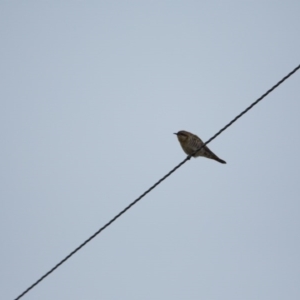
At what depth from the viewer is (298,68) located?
Result: 475 centimetres

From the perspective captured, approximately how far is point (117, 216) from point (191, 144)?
724cm

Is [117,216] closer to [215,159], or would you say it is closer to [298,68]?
[298,68]

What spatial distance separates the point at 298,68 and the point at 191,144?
24.8 feet

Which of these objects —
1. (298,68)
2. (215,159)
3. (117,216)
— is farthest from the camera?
(215,159)

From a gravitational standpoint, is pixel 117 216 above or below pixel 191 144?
below

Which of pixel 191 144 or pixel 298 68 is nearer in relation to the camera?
pixel 298 68

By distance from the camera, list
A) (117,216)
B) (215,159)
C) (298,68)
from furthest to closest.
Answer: (215,159), (117,216), (298,68)

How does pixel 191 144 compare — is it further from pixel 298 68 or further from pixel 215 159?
pixel 298 68

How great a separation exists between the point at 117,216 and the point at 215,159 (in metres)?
6.79

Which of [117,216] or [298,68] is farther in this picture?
[117,216]

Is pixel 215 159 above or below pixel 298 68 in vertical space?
above

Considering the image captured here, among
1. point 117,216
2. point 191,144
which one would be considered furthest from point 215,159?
point 117,216

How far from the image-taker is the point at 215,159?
11.8 meters

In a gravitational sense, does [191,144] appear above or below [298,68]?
above
